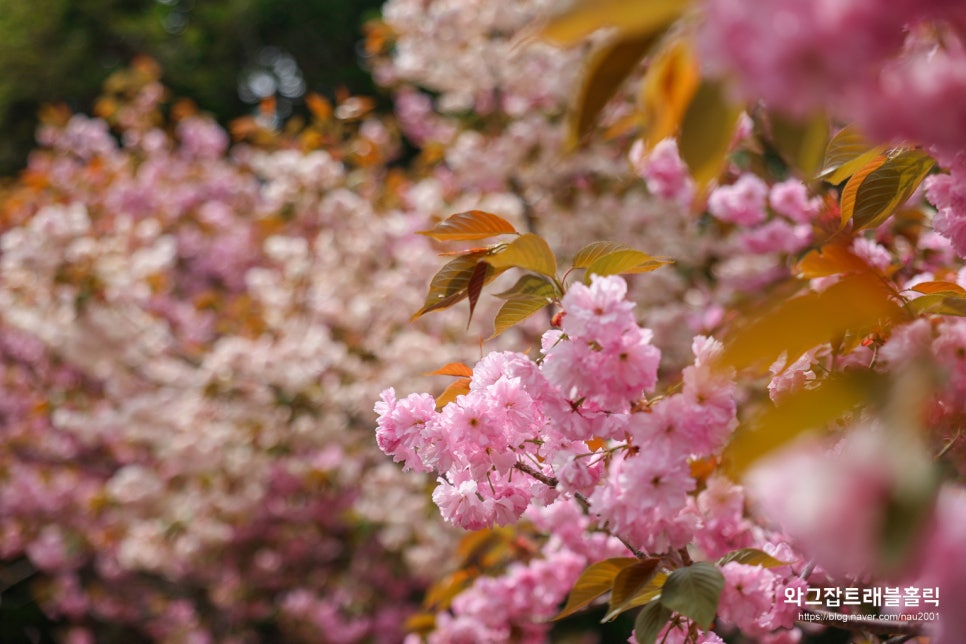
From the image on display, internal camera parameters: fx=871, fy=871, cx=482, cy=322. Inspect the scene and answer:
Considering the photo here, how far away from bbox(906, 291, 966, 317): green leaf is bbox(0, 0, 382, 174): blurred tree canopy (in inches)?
272

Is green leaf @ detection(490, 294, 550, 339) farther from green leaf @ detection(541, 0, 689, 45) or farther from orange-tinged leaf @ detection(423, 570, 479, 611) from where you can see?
orange-tinged leaf @ detection(423, 570, 479, 611)

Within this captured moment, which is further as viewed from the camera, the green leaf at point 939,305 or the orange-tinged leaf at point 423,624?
the orange-tinged leaf at point 423,624

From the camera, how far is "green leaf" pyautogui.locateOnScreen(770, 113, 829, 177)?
464mm

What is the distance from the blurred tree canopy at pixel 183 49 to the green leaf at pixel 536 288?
6.71m

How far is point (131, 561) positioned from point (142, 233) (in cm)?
146

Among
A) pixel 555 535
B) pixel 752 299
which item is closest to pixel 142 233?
pixel 555 535

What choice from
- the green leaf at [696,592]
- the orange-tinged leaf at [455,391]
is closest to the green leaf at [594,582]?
the green leaf at [696,592]

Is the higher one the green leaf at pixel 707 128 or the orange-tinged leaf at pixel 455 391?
the green leaf at pixel 707 128

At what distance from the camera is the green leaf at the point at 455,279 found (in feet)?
2.86

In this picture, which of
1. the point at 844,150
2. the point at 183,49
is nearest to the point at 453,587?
the point at 844,150

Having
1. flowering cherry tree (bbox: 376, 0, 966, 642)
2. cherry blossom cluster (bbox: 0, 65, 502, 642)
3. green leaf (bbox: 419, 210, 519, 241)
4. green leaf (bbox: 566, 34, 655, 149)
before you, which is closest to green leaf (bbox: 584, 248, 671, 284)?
flowering cherry tree (bbox: 376, 0, 966, 642)

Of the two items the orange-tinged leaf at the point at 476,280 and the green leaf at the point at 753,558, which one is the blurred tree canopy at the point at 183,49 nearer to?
the orange-tinged leaf at the point at 476,280

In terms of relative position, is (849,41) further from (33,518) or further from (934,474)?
(33,518)

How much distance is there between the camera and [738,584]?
1.02 m
